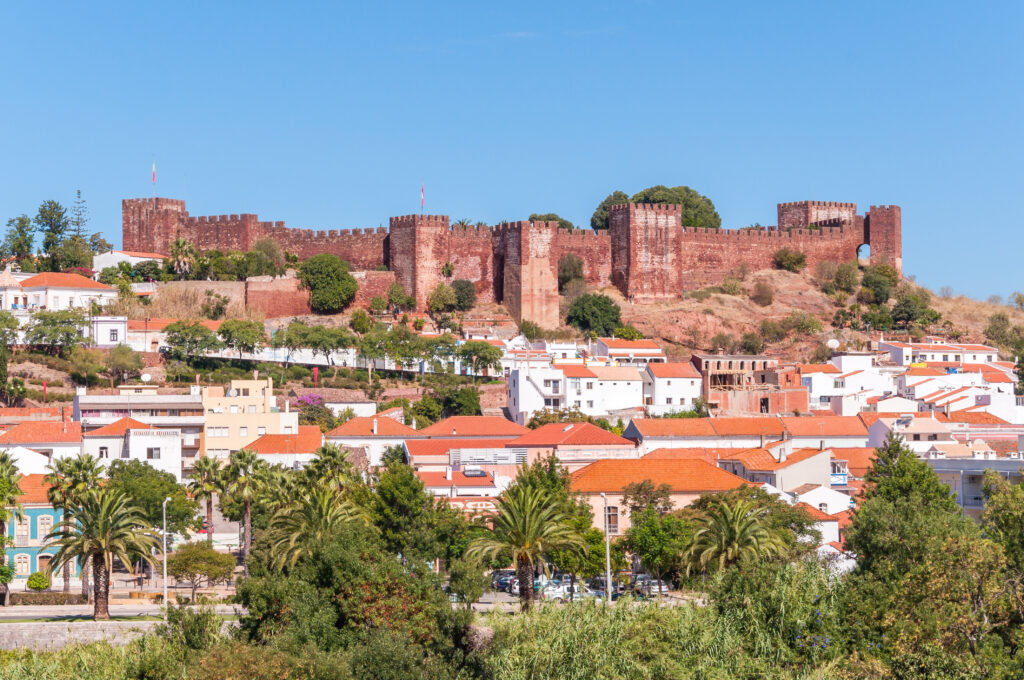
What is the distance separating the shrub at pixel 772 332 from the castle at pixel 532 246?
210 inches

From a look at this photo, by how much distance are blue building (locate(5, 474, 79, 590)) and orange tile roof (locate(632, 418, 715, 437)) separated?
23209mm

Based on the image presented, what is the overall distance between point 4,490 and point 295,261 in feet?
155

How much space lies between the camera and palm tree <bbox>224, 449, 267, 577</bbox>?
147ft

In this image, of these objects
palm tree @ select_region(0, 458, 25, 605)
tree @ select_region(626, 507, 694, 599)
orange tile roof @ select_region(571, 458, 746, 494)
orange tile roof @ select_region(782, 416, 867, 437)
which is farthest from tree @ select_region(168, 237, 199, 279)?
tree @ select_region(626, 507, 694, 599)

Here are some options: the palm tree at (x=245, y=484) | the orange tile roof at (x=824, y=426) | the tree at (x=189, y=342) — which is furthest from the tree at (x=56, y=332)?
the orange tile roof at (x=824, y=426)

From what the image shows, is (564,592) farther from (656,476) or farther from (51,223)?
(51,223)

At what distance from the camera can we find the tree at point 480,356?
7401 cm

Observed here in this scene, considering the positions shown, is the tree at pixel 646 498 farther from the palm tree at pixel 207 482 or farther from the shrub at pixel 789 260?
the shrub at pixel 789 260

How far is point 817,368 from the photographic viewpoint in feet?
249

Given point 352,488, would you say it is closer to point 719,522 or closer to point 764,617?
point 719,522

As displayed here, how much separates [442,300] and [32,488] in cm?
3804

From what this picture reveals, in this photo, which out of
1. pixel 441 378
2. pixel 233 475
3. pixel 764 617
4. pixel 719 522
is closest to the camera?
pixel 764 617

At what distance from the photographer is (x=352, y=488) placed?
45.0m

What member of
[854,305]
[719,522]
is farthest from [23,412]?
[854,305]
